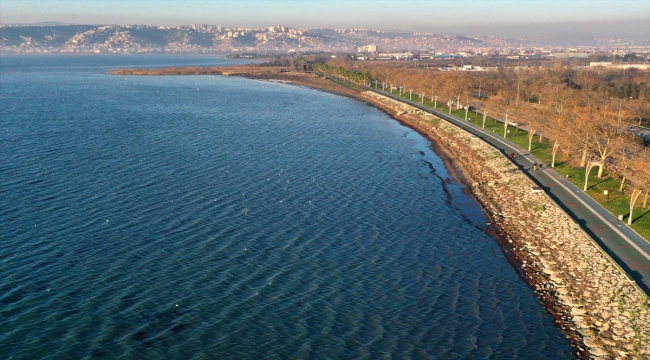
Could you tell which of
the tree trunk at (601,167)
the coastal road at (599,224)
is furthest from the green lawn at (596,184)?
the coastal road at (599,224)

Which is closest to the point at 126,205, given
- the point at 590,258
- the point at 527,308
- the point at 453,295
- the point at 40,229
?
the point at 40,229

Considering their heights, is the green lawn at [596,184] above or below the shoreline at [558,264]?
above

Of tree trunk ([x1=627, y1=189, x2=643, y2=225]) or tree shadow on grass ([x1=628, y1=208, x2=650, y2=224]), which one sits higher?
tree trunk ([x1=627, y1=189, x2=643, y2=225])

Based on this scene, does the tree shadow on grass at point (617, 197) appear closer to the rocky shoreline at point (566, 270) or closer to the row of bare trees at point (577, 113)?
the row of bare trees at point (577, 113)

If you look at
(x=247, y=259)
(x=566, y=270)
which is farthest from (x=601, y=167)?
(x=247, y=259)

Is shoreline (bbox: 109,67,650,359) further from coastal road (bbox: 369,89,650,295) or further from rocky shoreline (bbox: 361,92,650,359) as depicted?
coastal road (bbox: 369,89,650,295)

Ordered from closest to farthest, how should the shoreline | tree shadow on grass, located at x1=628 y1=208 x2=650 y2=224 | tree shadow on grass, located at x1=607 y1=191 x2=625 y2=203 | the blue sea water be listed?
the blue sea water
the shoreline
tree shadow on grass, located at x1=628 y1=208 x2=650 y2=224
tree shadow on grass, located at x1=607 y1=191 x2=625 y2=203

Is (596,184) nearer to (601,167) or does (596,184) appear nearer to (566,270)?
(601,167)

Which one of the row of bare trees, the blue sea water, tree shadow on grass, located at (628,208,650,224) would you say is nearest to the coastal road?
tree shadow on grass, located at (628,208,650,224)
